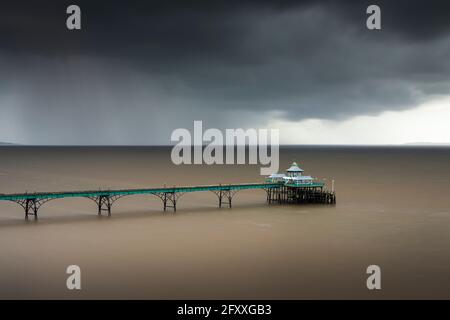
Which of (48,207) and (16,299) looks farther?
(48,207)

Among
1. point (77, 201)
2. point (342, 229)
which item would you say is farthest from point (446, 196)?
point (77, 201)

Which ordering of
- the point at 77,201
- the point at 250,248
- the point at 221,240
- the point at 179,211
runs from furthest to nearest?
the point at 77,201
the point at 179,211
the point at 221,240
the point at 250,248

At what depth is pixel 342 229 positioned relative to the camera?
43.8m

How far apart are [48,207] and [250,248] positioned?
30703mm

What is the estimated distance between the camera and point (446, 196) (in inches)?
2776
